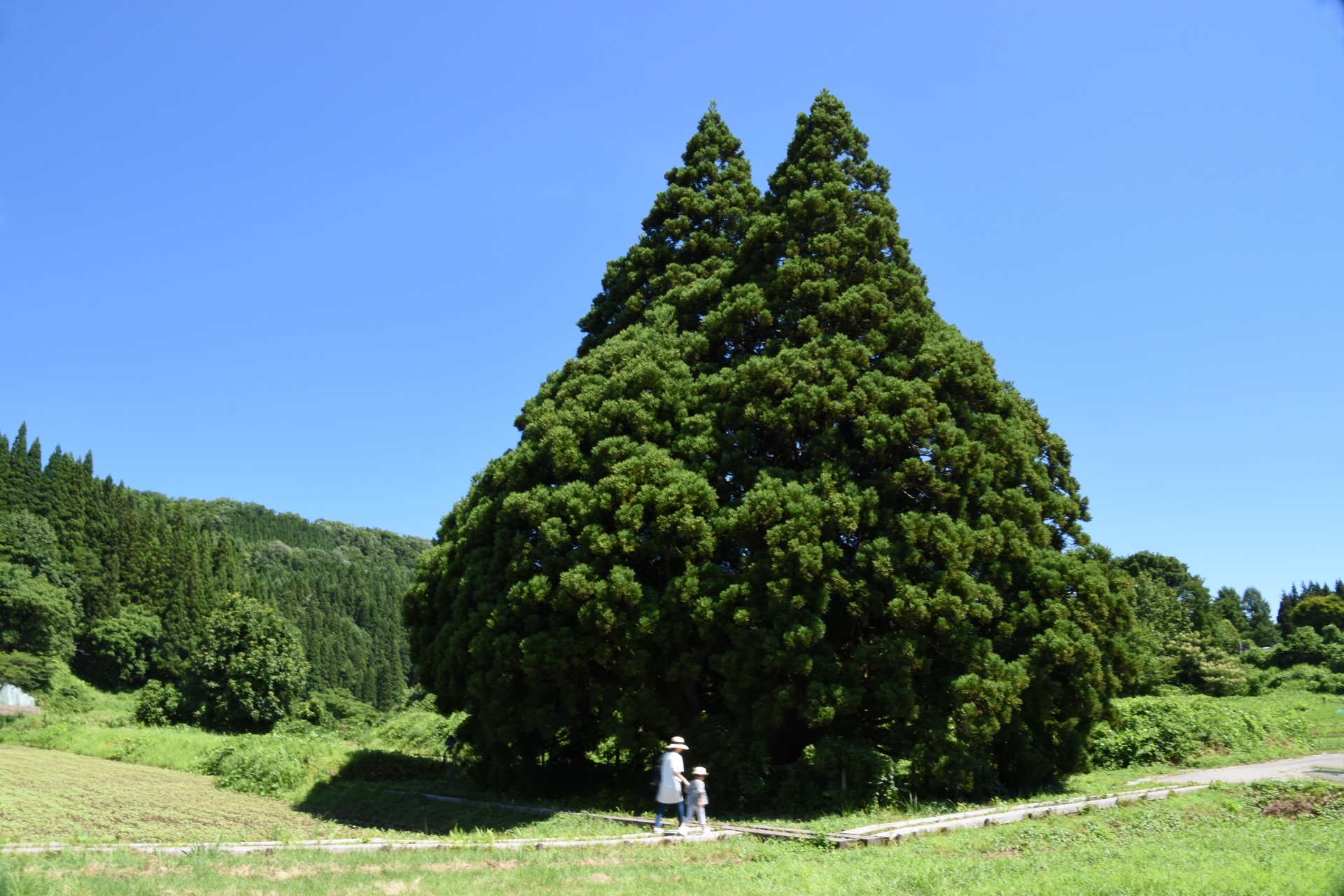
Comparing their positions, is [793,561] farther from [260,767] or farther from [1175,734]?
[260,767]

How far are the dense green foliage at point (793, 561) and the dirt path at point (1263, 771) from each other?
2.39 meters

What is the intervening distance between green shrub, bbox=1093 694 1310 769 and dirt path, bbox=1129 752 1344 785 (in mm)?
1230

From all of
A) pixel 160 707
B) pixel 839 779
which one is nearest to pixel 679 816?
pixel 839 779

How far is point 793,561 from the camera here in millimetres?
14766

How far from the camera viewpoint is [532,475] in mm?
18172

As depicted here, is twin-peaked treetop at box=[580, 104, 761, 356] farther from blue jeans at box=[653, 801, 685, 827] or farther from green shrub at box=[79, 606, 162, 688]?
green shrub at box=[79, 606, 162, 688]

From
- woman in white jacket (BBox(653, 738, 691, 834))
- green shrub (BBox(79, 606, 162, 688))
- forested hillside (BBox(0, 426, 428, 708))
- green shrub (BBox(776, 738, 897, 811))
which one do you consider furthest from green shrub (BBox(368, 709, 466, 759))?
green shrub (BBox(79, 606, 162, 688))

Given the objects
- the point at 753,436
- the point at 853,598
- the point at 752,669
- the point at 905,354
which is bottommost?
the point at 752,669

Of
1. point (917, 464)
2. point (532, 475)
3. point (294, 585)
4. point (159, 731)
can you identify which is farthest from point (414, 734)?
point (294, 585)

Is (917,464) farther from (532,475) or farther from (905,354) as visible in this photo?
(532,475)

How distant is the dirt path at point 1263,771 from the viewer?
16.1 metres

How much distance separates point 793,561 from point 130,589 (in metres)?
71.8

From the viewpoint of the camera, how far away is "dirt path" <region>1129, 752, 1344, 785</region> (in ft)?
52.9

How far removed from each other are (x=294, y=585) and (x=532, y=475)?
9002 centimetres
